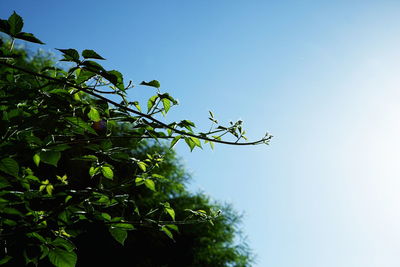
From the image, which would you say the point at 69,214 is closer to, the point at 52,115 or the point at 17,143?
the point at 17,143

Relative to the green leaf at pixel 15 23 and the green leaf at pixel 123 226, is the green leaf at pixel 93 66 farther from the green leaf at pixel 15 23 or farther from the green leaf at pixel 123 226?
the green leaf at pixel 123 226

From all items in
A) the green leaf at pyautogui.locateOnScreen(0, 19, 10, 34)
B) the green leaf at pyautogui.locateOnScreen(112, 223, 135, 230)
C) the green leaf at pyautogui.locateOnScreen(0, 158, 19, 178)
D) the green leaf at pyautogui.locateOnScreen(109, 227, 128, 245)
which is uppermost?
the green leaf at pyautogui.locateOnScreen(0, 19, 10, 34)

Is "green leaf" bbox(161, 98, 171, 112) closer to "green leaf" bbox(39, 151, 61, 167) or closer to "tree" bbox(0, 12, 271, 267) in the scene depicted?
"tree" bbox(0, 12, 271, 267)

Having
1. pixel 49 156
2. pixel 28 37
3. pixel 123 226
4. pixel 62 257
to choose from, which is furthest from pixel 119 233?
pixel 28 37

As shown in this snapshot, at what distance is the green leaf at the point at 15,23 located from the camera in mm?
992

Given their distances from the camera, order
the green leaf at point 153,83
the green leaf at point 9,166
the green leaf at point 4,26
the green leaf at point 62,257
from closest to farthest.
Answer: the green leaf at point 4,26 → the green leaf at point 9,166 → the green leaf at point 153,83 → the green leaf at point 62,257

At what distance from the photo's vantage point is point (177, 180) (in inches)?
475

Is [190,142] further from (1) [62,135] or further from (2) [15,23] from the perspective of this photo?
(2) [15,23]

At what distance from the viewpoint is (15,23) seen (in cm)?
101

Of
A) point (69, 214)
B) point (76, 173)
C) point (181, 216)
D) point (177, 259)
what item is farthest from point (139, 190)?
point (69, 214)

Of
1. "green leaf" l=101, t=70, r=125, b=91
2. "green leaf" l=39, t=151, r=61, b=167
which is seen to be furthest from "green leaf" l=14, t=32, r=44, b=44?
"green leaf" l=39, t=151, r=61, b=167

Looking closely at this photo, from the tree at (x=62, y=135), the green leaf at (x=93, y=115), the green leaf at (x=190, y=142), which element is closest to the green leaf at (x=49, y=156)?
the tree at (x=62, y=135)

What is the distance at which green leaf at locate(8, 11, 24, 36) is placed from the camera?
39.0 inches

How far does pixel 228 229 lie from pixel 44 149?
10.9 m
